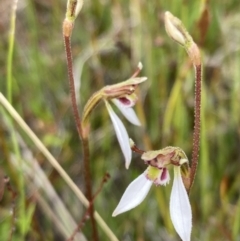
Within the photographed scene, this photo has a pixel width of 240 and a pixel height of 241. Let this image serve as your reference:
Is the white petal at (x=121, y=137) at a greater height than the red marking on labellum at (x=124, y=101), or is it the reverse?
the red marking on labellum at (x=124, y=101)

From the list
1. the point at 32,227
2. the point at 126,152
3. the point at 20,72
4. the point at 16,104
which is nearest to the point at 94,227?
the point at 126,152

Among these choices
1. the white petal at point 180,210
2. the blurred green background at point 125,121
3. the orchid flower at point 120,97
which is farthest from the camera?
the blurred green background at point 125,121

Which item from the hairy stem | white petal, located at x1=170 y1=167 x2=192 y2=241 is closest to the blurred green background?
the hairy stem

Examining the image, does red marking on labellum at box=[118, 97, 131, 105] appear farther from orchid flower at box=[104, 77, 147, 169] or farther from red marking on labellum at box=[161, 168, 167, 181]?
red marking on labellum at box=[161, 168, 167, 181]

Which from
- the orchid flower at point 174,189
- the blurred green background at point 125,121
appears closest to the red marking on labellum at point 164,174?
the orchid flower at point 174,189

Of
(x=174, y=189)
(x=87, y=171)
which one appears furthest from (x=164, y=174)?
(x=87, y=171)

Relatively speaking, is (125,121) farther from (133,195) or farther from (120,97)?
(133,195)

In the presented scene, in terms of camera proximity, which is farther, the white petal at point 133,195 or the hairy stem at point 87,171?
the hairy stem at point 87,171

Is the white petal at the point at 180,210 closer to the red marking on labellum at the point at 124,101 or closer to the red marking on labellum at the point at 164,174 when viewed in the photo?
the red marking on labellum at the point at 164,174
